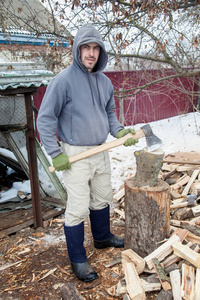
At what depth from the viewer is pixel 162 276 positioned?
8.46 feet

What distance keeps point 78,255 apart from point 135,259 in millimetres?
637

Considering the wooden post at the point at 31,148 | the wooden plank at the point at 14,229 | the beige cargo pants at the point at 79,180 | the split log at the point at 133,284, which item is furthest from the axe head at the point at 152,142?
the wooden plank at the point at 14,229

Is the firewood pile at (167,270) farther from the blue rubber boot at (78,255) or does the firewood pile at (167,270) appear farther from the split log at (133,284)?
the blue rubber boot at (78,255)

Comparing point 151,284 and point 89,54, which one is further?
point 89,54

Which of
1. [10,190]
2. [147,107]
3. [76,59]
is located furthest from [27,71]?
[147,107]

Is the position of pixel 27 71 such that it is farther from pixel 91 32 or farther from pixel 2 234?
pixel 2 234

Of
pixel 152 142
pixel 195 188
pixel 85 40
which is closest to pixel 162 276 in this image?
pixel 152 142

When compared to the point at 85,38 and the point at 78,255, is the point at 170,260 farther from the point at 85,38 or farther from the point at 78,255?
the point at 85,38

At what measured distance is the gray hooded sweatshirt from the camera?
104 inches

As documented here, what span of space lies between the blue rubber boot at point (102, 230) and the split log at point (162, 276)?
30.2 inches

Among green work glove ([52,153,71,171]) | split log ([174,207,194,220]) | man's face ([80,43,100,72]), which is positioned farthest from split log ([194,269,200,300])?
man's face ([80,43,100,72])

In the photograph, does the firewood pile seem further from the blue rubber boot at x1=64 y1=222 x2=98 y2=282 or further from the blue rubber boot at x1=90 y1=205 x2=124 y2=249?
the blue rubber boot at x1=90 y1=205 x2=124 y2=249

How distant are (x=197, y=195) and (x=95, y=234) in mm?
1959

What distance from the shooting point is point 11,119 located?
618 cm
